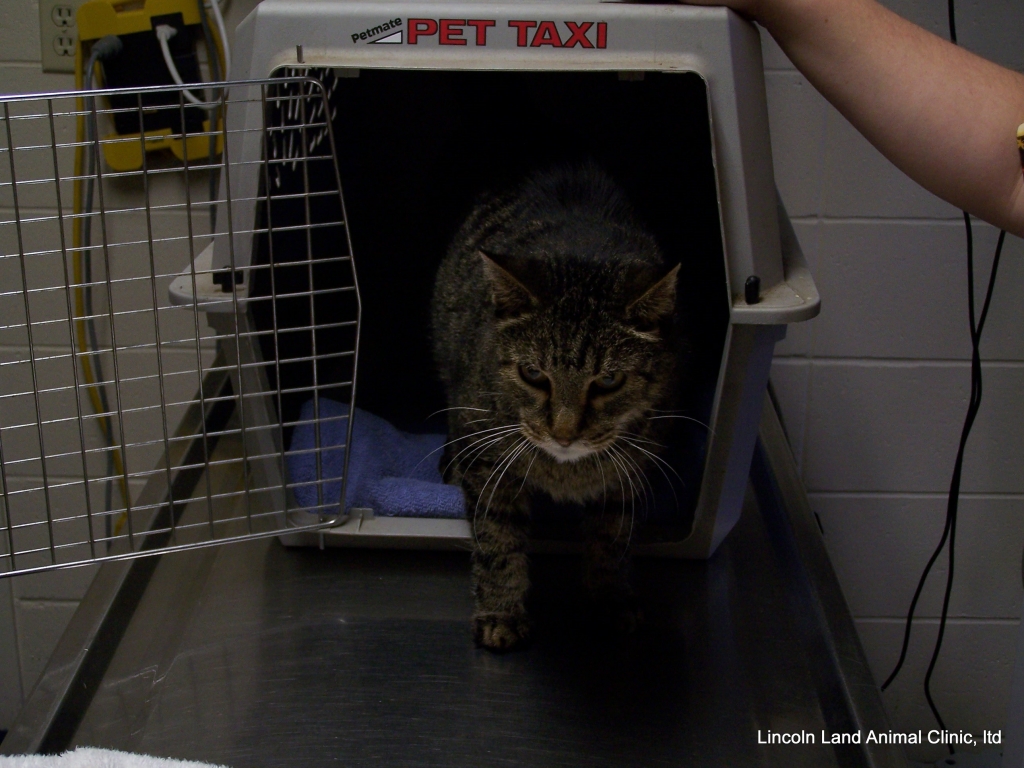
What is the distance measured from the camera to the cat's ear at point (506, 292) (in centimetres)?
100

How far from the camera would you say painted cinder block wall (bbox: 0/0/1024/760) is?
5.43 ft

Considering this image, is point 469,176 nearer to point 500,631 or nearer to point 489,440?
point 489,440

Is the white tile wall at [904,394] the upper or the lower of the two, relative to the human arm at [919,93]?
lower

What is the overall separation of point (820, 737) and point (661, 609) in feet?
0.80

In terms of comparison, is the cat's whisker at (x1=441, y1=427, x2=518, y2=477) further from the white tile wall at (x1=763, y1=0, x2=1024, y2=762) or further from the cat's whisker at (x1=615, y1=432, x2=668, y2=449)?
the white tile wall at (x1=763, y1=0, x2=1024, y2=762)

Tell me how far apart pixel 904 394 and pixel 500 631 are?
1.19 meters

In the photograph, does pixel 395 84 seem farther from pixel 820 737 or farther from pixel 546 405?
pixel 820 737

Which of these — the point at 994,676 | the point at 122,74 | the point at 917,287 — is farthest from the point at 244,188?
the point at 994,676

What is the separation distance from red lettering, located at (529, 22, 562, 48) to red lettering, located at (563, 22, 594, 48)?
12 mm

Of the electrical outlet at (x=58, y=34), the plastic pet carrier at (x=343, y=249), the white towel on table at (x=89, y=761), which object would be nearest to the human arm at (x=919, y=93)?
the plastic pet carrier at (x=343, y=249)

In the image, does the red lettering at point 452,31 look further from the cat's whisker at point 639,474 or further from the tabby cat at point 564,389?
the cat's whisker at point 639,474

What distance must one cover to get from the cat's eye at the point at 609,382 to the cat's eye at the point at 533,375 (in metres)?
0.06

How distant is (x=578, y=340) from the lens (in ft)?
3.38

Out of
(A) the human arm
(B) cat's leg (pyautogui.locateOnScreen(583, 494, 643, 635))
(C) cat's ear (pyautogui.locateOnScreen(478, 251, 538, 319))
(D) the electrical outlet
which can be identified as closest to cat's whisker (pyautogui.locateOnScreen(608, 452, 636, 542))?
(B) cat's leg (pyautogui.locateOnScreen(583, 494, 643, 635))
